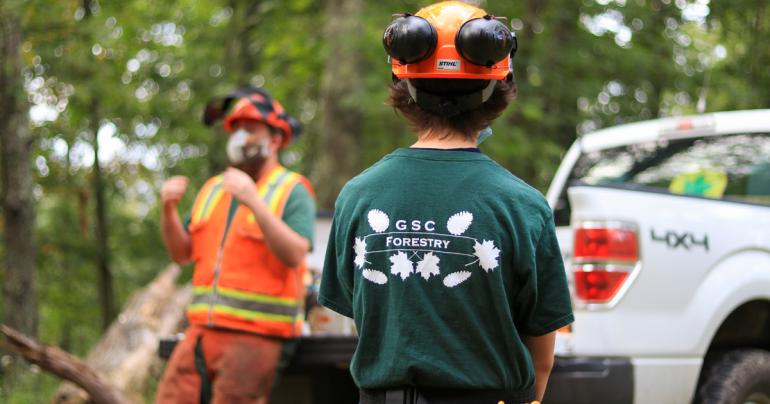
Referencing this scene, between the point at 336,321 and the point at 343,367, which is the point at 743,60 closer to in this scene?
the point at 336,321

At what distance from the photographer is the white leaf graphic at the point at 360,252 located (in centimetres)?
237

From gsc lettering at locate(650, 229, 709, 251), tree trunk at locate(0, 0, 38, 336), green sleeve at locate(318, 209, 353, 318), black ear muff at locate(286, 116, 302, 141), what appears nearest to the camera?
green sleeve at locate(318, 209, 353, 318)

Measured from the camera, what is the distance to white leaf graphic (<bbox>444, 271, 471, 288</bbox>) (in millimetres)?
2260

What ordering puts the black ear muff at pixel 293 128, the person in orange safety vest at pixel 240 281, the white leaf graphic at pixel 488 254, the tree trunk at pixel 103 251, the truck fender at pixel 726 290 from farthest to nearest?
1. the tree trunk at pixel 103 251
2. the black ear muff at pixel 293 128
3. the truck fender at pixel 726 290
4. the person in orange safety vest at pixel 240 281
5. the white leaf graphic at pixel 488 254

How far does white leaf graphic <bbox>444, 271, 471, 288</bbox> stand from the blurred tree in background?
5.83 metres

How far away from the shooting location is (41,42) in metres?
9.74

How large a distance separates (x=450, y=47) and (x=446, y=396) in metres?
0.85

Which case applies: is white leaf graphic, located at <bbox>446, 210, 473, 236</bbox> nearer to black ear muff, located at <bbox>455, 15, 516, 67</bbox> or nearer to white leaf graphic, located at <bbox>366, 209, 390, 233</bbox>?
white leaf graphic, located at <bbox>366, 209, 390, 233</bbox>

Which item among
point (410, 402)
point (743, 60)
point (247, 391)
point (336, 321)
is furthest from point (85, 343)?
point (410, 402)

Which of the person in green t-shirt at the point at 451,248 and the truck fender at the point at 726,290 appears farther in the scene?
the truck fender at the point at 726,290

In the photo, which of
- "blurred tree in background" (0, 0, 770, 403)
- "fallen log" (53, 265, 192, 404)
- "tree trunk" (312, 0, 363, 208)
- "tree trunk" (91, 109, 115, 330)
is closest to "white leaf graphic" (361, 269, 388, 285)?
"fallen log" (53, 265, 192, 404)

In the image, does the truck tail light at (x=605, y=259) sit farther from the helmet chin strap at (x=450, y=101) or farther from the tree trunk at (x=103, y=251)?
the tree trunk at (x=103, y=251)

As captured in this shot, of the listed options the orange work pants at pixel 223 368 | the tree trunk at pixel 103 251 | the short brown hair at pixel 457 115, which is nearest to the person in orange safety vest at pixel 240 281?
the orange work pants at pixel 223 368

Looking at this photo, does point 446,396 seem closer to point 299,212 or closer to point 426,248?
point 426,248
